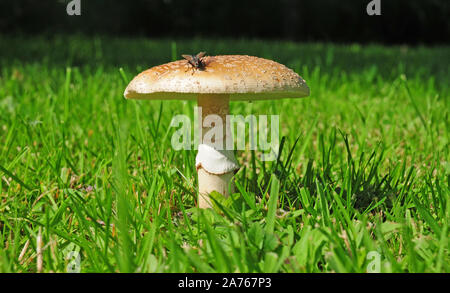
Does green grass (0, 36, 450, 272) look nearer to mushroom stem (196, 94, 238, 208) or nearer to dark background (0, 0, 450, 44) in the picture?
mushroom stem (196, 94, 238, 208)

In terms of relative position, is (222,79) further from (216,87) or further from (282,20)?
(282,20)

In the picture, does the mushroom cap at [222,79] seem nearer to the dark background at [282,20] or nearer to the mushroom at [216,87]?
the mushroom at [216,87]

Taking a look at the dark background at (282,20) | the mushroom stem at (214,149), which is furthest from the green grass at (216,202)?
the dark background at (282,20)

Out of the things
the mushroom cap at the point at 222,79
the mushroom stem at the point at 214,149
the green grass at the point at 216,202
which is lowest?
the green grass at the point at 216,202

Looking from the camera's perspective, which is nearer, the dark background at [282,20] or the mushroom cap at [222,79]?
the mushroom cap at [222,79]

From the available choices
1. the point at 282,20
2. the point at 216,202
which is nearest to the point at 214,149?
the point at 216,202

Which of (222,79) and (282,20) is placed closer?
(222,79)

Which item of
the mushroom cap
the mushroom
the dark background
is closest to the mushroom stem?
the mushroom
